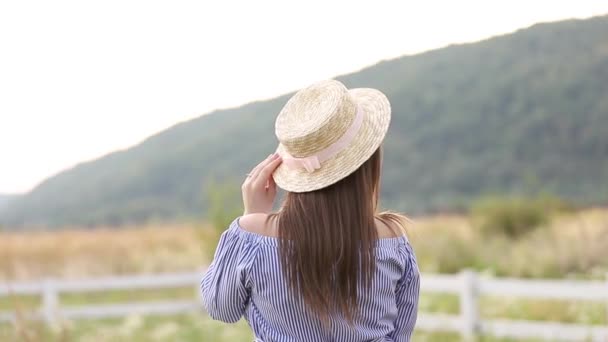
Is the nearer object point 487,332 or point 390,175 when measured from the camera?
point 487,332

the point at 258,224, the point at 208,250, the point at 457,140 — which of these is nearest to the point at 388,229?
the point at 258,224

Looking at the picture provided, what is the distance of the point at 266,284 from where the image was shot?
90.0 inches

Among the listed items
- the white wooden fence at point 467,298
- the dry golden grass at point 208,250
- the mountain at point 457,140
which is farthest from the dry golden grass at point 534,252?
the mountain at point 457,140

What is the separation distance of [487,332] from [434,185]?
132ft

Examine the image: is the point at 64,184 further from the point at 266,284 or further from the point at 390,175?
the point at 266,284

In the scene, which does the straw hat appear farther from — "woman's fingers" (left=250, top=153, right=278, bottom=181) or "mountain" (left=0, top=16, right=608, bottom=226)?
"mountain" (left=0, top=16, right=608, bottom=226)

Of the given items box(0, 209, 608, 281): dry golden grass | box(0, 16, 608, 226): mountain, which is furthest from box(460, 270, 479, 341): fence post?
box(0, 16, 608, 226): mountain

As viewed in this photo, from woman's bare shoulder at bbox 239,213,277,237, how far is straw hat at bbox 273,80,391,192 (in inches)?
3.4

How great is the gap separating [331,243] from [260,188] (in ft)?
0.79

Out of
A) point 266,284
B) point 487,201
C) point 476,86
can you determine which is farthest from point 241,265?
point 476,86

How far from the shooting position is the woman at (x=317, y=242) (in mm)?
2254

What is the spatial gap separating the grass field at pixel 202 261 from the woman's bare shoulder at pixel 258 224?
633 cm

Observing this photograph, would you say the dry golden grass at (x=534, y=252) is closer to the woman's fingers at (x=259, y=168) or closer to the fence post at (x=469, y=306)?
the fence post at (x=469, y=306)

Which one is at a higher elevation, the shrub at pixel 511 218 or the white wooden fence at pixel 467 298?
the white wooden fence at pixel 467 298
